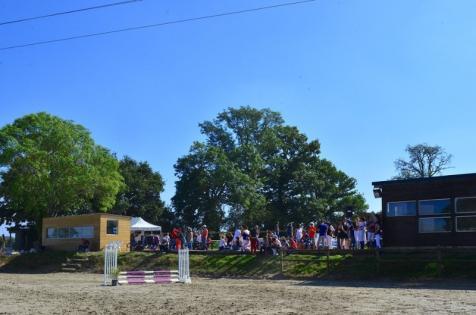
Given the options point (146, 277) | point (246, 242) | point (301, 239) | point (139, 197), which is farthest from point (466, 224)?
point (139, 197)

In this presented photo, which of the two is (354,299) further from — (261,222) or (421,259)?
(261,222)

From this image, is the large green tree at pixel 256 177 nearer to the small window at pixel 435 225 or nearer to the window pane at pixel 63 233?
the window pane at pixel 63 233

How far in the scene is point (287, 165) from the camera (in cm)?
7456

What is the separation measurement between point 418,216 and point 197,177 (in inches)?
1654

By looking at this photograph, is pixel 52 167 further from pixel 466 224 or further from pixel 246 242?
pixel 466 224

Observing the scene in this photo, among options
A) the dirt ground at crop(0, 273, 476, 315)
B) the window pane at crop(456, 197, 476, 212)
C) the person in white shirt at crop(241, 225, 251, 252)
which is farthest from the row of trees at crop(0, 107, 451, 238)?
the window pane at crop(456, 197, 476, 212)

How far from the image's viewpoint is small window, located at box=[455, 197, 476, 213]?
26.5 metres

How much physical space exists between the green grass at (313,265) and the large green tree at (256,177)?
29.3 m

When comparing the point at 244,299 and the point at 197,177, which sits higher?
the point at 197,177

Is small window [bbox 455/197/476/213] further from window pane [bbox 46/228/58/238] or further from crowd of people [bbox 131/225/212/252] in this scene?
window pane [bbox 46/228/58/238]

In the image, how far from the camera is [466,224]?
26.5 meters

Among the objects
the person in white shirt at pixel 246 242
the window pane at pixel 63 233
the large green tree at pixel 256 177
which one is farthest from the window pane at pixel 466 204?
the large green tree at pixel 256 177

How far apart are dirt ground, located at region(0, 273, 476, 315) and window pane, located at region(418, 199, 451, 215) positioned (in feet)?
16.4

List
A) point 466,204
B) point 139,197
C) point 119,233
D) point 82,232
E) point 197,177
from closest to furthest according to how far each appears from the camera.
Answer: point 466,204
point 82,232
point 119,233
point 197,177
point 139,197
